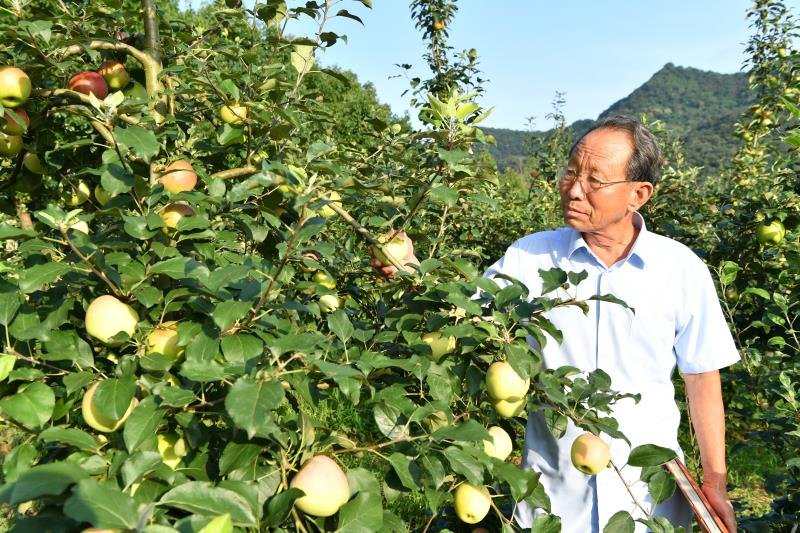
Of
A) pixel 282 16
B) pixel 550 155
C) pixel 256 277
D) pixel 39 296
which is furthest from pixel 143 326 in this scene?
pixel 550 155

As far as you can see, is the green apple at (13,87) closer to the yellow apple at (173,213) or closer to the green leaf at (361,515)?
the yellow apple at (173,213)

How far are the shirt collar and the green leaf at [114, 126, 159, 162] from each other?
124 centimetres

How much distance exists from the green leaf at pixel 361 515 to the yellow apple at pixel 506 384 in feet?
1.34

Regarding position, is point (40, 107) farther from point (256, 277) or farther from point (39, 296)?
point (256, 277)

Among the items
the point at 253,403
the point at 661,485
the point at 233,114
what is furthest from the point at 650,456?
the point at 233,114

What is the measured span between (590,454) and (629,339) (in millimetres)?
473

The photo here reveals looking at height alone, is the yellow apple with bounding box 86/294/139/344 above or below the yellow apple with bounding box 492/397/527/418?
above

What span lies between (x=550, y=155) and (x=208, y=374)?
7637mm

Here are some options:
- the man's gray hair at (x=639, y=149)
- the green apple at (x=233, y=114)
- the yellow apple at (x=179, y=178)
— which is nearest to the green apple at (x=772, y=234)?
the man's gray hair at (x=639, y=149)

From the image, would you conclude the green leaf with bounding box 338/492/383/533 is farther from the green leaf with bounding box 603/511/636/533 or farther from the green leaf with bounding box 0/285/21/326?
the green leaf with bounding box 0/285/21/326

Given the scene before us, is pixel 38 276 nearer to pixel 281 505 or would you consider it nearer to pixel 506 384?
pixel 281 505

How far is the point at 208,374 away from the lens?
3.02 feet

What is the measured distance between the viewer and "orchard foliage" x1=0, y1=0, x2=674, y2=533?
3.04ft

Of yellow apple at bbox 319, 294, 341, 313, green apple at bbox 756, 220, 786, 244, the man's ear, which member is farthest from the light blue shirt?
green apple at bbox 756, 220, 786, 244
